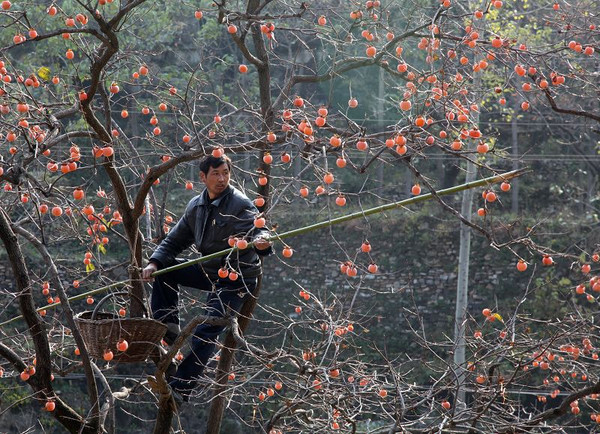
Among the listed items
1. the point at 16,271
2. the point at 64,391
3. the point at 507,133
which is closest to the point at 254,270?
the point at 16,271

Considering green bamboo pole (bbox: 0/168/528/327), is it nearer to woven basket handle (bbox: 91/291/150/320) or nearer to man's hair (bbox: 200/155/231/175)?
woven basket handle (bbox: 91/291/150/320)

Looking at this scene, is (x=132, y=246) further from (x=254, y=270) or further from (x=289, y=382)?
(x=289, y=382)

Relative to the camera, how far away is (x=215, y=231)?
4.39 m

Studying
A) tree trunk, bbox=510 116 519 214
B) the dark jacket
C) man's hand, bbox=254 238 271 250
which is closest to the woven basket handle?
the dark jacket

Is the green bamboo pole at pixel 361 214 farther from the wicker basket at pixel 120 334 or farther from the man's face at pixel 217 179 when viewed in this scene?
the man's face at pixel 217 179

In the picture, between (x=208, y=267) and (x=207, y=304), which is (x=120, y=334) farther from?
(x=208, y=267)

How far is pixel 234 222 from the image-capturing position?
170 inches

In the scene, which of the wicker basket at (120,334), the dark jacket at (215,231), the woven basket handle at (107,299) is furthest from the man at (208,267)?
the wicker basket at (120,334)

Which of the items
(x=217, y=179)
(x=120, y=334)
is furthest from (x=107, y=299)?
(x=217, y=179)

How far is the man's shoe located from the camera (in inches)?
172

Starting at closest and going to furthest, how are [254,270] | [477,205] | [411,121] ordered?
[411,121] < [254,270] < [477,205]

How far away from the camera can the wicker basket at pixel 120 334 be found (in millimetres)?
3809

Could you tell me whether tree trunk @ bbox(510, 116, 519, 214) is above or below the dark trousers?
below

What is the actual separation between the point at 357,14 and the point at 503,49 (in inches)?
32.6
